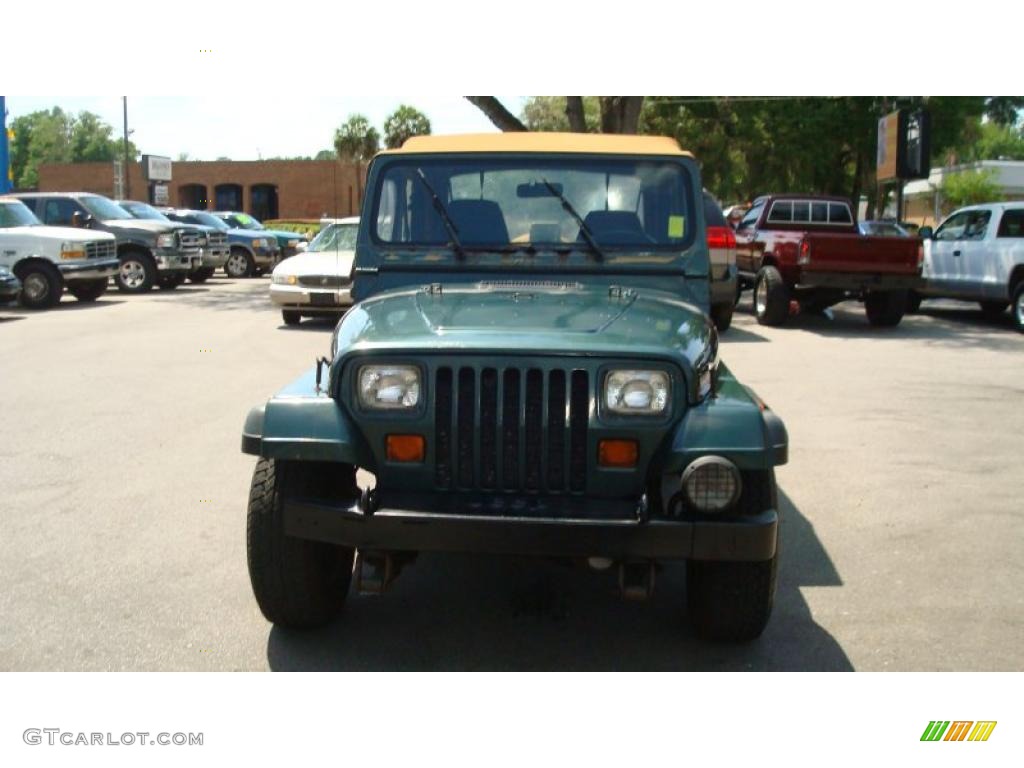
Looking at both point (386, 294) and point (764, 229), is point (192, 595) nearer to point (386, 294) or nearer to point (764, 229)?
point (386, 294)

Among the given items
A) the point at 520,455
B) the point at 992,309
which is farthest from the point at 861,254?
the point at 520,455

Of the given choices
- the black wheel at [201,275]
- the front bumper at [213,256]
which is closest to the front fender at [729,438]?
the front bumper at [213,256]

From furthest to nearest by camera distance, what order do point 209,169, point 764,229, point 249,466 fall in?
point 209,169, point 764,229, point 249,466

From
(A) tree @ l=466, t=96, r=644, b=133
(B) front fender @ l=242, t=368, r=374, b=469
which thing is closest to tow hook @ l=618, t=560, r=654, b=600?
(B) front fender @ l=242, t=368, r=374, b=469

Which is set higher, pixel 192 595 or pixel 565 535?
pixel 565 535

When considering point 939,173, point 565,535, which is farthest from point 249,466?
point 939,173

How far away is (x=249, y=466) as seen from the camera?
710 centimetres

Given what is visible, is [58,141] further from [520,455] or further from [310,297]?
[520,455]

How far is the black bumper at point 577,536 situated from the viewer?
357cm

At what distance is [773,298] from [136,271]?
12486 mm

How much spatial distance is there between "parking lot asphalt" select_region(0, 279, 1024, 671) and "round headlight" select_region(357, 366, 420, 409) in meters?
0.97

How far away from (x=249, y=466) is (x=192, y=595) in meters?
2.41

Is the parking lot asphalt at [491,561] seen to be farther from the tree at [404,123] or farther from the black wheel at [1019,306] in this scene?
the tree at [404,123]

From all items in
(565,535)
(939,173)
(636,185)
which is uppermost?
(939,173)
